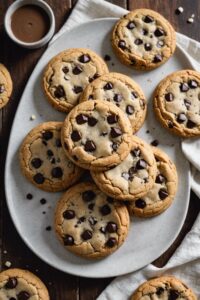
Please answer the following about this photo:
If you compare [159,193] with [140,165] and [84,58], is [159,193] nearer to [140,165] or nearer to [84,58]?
[140,165]

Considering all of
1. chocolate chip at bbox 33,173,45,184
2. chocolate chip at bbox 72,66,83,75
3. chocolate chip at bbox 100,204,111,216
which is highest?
chocolate chip at bbox 72,66,83,75

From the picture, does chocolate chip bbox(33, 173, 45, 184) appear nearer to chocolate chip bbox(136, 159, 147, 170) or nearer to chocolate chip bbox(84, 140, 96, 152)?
chocolate chip bbox(84, 140, 96, 152)

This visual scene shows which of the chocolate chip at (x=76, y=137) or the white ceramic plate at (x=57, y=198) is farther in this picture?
the white ceramic plate at (x=57, y=198)

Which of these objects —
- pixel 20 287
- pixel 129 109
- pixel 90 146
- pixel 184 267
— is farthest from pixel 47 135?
pixel 184 267

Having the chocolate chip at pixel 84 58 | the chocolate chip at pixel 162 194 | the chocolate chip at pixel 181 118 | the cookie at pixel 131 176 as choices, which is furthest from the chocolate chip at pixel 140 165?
the chocolate chip at pixel 84 58

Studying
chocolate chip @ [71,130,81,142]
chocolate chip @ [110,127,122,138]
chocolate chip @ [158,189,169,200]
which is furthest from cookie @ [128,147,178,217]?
chocolate chip @ [71,130,81,142]

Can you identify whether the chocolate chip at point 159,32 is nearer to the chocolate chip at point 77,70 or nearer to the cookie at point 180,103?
the cookie at point 180,103

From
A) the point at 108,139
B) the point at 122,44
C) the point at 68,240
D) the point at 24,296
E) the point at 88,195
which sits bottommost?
the point at 24,296
